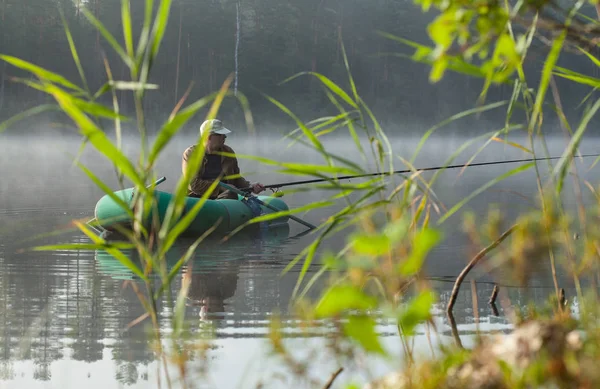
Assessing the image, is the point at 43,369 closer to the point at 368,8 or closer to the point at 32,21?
the point at 32,21

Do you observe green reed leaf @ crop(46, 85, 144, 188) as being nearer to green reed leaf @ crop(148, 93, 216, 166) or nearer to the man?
green reed leaf @ crop(148, 93, 216, 166)

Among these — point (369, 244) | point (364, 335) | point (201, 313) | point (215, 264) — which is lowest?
point (364, 335)

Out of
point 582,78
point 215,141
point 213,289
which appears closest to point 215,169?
point 215,141

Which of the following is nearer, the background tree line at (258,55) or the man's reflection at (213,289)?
the man's reflection at (213,289)

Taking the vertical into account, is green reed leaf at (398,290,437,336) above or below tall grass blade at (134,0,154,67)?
below

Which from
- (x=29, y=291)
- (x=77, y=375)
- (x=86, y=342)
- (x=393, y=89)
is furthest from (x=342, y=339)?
(x=393, y=89)

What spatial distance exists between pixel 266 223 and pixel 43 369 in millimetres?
6690

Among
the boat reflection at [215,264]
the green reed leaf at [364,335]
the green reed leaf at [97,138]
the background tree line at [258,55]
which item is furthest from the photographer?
the background tree line at [258,55]

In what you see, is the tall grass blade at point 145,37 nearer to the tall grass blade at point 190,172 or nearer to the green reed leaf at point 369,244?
the tall grass blade at point 190,172

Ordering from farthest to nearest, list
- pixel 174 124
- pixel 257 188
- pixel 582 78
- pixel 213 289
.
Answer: pixel 257 188, pixel 213 289, pixel 582 78, pixel 174 124

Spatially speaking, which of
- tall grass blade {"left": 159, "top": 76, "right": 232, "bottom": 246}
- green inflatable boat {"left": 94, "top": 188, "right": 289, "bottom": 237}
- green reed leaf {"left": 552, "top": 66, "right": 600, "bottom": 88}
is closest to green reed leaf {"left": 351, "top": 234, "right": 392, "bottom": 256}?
tall grass blade {"left": 159, "top": 76, "right": 232, "bottom": 246}

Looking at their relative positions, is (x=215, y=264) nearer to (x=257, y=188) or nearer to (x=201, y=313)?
(x=257, y=188)

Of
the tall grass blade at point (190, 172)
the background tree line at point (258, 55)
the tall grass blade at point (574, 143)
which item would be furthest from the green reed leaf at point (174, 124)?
the background tree line at point (258, 55)

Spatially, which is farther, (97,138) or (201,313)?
(201,313)
